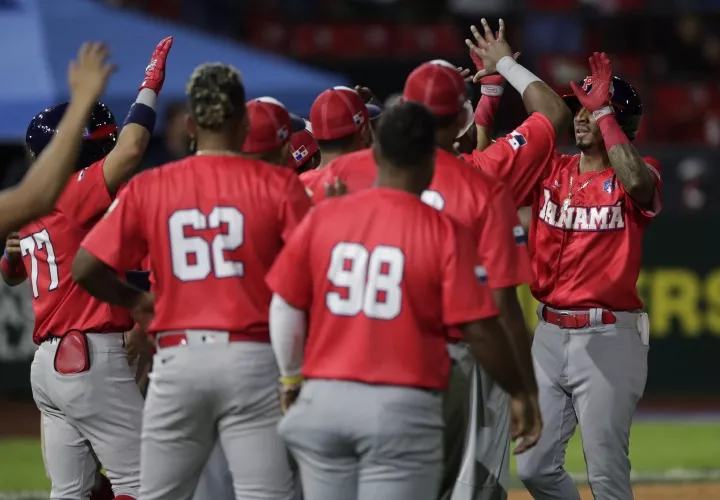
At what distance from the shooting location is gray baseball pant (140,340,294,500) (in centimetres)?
479

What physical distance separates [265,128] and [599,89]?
5.98 feet

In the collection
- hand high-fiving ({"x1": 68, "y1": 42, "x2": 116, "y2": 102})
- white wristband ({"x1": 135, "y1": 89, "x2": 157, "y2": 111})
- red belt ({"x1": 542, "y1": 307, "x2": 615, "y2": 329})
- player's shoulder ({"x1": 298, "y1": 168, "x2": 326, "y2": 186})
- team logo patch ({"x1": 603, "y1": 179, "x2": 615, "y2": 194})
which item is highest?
hand high-fiving ({"x1": 68, "y1": 42, "x2": 116, "y2": 102})

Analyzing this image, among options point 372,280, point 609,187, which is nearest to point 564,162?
point 609,187

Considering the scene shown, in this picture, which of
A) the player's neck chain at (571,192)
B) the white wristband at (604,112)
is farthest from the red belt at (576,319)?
the white wristband at (604,112)

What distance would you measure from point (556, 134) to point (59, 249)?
234 centimetres

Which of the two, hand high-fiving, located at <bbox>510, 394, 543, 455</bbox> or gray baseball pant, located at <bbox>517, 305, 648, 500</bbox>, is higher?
hand high-fiving, located at <bbox>510, 394, 543, 455</bbox>

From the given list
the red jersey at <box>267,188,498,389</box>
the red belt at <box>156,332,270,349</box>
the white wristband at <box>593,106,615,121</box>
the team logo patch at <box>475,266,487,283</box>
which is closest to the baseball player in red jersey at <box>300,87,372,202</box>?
the red belt at <box>156,332,270,349</box>

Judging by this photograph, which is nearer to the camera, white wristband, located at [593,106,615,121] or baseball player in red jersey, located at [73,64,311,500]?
baseball player in red jersey, located at [73,64,311,500]

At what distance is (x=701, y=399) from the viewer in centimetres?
1357

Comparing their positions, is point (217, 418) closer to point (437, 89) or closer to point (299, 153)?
point (437, 89)

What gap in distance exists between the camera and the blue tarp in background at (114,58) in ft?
47.6

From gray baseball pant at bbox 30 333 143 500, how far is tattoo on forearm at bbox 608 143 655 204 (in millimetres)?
2495

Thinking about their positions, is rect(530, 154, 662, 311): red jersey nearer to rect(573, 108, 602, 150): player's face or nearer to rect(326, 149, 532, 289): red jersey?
rect(573, 108, 602, 150): player's face

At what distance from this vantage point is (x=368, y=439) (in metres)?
4.29
